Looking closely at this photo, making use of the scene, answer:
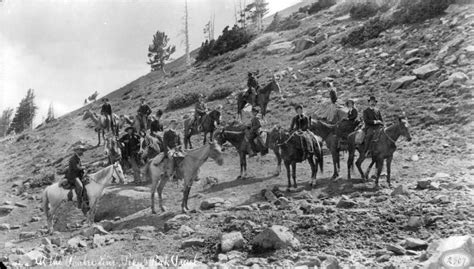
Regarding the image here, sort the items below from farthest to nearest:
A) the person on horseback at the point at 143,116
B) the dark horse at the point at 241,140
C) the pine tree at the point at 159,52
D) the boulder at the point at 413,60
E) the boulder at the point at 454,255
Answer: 1. the pine tree at the point at 159,52
2. the boulder at the point at 413,60
3. the person on horseback at the point at 143,116
4. the dark horse at the point at 241,140
5. the boulder at the point at 454,255

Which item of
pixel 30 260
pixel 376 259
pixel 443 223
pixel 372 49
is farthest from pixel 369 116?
pixel 372 49

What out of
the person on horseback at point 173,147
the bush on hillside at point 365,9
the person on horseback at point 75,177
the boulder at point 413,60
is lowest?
the person on horseback at point 75,177

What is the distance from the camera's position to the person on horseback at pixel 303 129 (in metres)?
14.5

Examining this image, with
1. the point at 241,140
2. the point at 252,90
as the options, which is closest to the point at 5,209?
the point at 241,140

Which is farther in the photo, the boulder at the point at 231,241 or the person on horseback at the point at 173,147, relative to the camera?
the person on horseback at the point at 173,147

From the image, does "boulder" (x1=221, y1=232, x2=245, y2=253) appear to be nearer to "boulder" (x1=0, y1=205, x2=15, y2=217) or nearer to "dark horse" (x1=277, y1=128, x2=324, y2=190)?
"dark horse" (x1=277, y1=128, x2=324, y2=190)

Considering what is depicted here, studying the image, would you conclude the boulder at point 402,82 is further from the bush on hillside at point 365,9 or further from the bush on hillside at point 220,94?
the bush on hillside at point 365,9

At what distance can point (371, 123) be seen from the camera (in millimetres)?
14570

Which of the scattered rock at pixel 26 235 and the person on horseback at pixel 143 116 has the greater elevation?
the person on horseback at pixel 143 116

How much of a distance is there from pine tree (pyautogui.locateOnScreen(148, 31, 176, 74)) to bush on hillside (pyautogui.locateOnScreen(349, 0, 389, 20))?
20.3 metres

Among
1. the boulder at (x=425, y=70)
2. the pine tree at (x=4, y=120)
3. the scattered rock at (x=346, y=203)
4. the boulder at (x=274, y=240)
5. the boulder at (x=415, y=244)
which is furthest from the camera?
the pine tree at (x=4, y=120)

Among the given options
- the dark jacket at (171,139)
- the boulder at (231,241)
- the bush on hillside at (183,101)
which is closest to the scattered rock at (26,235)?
the dark jacket at (171,139)

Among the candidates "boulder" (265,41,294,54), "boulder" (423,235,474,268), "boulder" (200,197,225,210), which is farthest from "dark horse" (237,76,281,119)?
"boulder" (265,41,294,54)

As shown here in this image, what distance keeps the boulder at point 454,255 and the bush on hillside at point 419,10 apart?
26224mm
